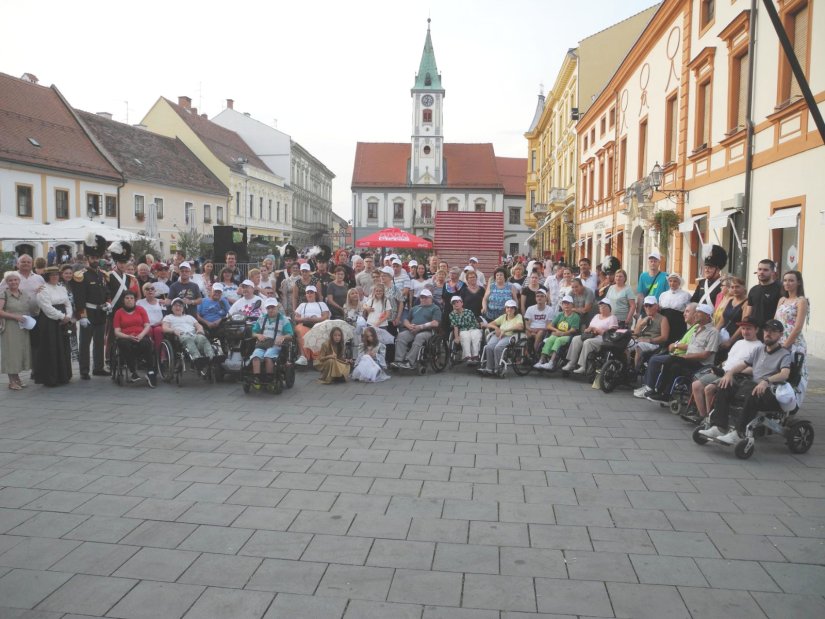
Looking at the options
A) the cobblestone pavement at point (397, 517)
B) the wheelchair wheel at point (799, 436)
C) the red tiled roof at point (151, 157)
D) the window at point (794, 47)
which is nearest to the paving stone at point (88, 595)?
the cobblestone pavement at point (397, 517)

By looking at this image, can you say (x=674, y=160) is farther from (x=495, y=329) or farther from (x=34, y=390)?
(x=34, y=390)

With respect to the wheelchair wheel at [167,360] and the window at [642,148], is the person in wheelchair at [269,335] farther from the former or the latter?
the window at [642,148]

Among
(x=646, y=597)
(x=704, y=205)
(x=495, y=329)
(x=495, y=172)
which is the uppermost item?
(x=495, y=172)

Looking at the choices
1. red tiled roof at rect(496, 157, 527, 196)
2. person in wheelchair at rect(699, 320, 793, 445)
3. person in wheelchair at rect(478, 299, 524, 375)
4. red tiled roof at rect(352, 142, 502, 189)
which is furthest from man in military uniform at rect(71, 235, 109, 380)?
red tiled roof at rect(496, 157, 527, 196)

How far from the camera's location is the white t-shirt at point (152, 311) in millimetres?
10484

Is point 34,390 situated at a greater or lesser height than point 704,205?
lesser

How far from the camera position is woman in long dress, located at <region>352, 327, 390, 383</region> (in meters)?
10.7

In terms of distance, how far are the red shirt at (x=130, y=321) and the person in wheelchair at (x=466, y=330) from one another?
4914mm

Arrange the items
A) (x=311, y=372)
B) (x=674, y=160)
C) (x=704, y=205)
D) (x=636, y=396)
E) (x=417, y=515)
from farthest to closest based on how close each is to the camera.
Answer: (x=674, y=160) < (x=704, y=205) < (x=311, y=372) < (x=636, y=396) < (x=417, y=515)

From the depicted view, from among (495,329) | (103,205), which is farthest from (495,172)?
(495,329)

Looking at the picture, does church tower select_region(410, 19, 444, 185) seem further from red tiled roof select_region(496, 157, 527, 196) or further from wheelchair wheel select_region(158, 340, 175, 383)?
wheelchair wheel select_region(158, 340, 175, 383)

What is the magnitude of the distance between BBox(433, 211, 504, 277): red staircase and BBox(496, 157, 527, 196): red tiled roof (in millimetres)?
63087

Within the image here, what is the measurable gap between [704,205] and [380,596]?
16118mm

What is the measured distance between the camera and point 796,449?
6738 millimetres
